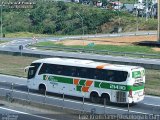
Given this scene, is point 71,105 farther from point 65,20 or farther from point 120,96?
point 65,20

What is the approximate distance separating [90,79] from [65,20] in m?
114

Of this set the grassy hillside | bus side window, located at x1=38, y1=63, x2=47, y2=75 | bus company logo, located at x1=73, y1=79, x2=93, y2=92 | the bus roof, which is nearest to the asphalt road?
bus company logo, located at x1=73, y1=79, x2=93, y2=92

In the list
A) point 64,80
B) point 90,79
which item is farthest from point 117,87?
→ point 64,80

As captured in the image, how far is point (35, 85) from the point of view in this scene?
117 feet

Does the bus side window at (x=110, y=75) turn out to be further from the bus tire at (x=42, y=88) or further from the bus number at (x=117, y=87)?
the bus tire at (x=42, y=88)

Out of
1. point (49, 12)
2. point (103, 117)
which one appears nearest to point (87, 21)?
point (49, 12)

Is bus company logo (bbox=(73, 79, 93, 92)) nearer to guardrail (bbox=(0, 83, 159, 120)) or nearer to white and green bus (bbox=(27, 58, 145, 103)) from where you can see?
white and green bus (bbox=(27, 58, 145, 103))

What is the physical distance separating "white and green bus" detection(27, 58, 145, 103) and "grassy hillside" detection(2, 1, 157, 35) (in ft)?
298

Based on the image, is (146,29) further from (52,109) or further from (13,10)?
(52,109)

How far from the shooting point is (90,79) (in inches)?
1265

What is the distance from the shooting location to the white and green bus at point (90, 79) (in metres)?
30.4

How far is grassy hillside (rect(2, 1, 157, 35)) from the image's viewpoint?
436 ft

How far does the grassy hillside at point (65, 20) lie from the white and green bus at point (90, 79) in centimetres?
9070

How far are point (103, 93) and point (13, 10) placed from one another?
139156 mm
